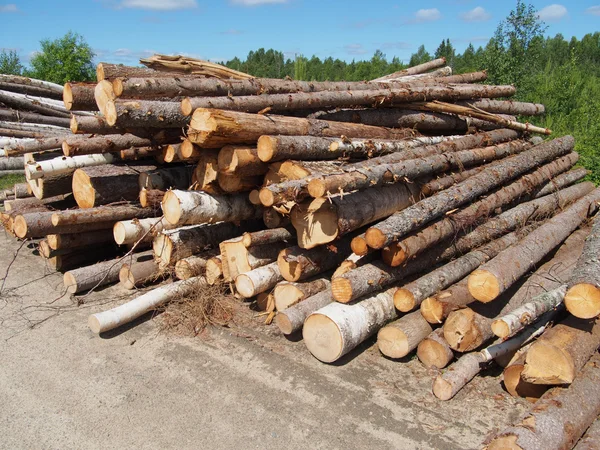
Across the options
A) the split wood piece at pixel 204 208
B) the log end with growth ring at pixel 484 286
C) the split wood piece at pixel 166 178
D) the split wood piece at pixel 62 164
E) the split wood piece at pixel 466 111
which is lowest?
the log end with growth ring at pixel 484 286

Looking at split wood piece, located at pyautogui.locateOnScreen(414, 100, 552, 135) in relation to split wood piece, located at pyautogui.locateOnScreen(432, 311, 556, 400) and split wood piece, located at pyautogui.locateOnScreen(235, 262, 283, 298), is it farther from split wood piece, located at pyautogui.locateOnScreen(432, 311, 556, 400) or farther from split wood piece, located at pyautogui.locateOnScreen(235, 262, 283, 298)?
split wood piece, located at pyautogui.locateOnScreen(432, 311, 556, 400)

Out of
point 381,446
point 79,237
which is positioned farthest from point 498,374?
point 79,237

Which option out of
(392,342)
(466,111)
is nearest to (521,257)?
(392,342)

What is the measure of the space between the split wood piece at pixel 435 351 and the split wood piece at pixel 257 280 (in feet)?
6.09

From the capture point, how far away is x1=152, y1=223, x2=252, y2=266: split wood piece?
241 inches

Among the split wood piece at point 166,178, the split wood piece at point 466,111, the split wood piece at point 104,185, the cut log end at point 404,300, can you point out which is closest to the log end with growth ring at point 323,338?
the cut log end at point 404,300

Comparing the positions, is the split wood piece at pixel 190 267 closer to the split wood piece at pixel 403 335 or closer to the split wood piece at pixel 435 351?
the split wood piece at pixel 403 335

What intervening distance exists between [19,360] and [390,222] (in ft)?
13.7

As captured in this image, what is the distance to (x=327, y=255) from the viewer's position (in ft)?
18.6

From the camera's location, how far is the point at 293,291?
544 cm

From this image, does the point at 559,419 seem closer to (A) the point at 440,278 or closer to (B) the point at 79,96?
(A) the point at 440,278

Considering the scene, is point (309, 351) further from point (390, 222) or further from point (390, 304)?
point (390, 222)

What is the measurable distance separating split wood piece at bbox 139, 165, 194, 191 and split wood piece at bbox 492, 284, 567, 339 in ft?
14.5

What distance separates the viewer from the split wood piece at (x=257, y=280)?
547 cm
